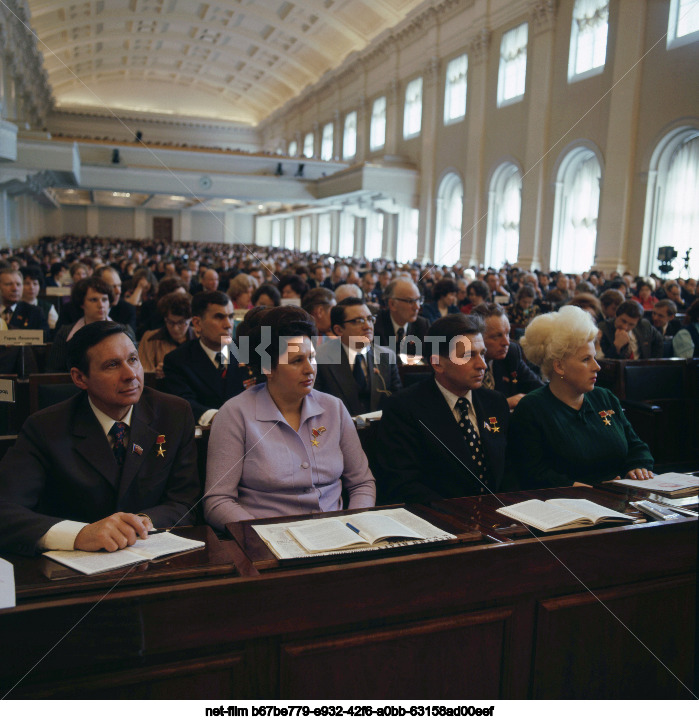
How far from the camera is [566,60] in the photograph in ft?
58.3

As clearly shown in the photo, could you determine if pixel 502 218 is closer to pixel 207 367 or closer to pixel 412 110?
pixel 412 110

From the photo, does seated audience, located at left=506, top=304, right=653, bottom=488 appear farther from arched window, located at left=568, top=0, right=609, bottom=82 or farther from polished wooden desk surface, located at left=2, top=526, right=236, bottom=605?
arched window, located at left=568, top=0, right=609, bottom=82

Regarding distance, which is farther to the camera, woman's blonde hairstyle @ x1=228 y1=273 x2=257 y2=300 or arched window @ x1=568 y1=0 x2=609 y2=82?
arched window @ x1=568 y1=0 x2=609 y2=82

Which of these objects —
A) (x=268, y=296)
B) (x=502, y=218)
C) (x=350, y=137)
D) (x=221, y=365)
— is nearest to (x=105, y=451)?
(x=221, y=365)

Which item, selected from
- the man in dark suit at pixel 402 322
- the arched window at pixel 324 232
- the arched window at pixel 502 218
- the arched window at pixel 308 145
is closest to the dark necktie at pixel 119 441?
the man in dark suit at pixel 402 322

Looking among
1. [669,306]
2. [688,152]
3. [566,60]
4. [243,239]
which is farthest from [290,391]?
[243,239]

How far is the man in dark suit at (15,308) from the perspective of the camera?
21.2 feet

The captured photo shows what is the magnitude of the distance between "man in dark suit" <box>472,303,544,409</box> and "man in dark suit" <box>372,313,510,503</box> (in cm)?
149

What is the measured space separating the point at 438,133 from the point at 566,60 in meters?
7.25

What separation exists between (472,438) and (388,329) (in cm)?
312

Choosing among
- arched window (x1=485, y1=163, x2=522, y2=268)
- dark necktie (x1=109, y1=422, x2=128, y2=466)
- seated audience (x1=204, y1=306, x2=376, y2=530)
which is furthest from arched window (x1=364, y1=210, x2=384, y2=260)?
dark necktie (x1=109, y1=422, x2=128, y2=466)

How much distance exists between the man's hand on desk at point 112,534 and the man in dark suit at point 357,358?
2453 millimetres

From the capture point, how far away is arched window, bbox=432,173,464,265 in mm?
24062

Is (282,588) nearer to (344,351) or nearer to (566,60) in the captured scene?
(344,351)
